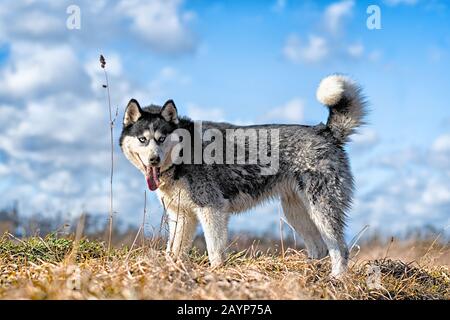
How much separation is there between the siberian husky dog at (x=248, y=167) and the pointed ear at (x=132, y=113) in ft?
0.05

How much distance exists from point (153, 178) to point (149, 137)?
58 cm

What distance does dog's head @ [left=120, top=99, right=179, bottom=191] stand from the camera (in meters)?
8.45

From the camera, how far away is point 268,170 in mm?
8781

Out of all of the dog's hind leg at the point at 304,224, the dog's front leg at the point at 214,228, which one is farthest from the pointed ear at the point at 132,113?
the dog's hind leg at the point at 304,224

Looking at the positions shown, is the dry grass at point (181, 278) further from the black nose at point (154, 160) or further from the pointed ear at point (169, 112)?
the pointed ear at point (169, 112)

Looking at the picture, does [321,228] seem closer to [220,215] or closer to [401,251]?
[220,215]

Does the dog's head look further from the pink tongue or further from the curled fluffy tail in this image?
the curled fluffy tail

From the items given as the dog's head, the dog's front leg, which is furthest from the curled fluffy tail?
the dog's head

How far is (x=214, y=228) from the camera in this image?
838 cm

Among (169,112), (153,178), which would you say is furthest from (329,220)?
(169,112)

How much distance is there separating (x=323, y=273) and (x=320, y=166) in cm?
189

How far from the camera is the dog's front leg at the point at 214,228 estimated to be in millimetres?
8289

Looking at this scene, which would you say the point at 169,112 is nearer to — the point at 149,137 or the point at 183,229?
the point at 149,137
